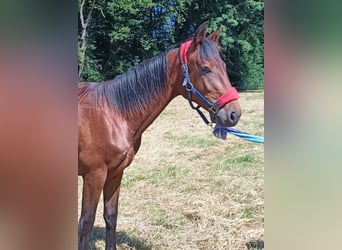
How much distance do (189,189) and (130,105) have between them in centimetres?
41

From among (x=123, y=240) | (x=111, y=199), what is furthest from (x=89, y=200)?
(x=123, y=240)

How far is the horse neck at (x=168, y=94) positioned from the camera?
5.65ft

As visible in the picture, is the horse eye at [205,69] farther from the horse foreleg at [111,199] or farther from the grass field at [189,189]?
the horse foreleg at [111,199]

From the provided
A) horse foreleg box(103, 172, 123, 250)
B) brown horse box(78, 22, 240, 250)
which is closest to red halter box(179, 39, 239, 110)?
brown horse box(78, 22, 240, 250)

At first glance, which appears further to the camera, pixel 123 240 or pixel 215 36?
pixel 123 240

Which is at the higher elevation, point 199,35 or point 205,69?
point 199,35

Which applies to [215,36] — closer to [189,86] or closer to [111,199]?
Answer: [189,86]

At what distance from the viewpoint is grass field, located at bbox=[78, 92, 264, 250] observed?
1694mm

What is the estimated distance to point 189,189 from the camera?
1.74 meters

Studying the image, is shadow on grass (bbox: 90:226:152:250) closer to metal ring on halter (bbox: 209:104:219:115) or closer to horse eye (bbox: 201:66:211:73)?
metal ring on halter (bbox: 209:104:219:115)

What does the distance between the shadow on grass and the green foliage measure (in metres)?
0.63
